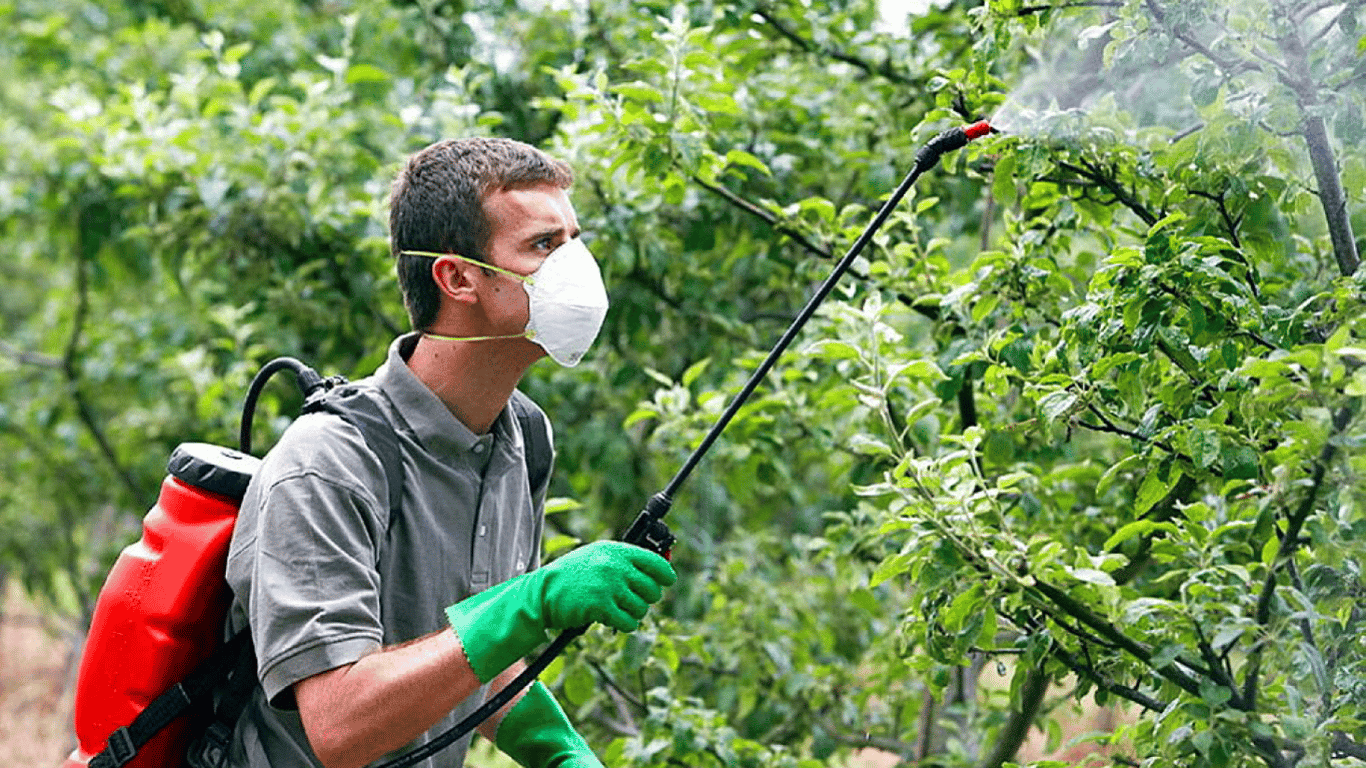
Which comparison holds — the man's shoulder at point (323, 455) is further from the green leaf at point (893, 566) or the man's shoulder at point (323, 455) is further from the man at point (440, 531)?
the green leaf at point (893, 566)

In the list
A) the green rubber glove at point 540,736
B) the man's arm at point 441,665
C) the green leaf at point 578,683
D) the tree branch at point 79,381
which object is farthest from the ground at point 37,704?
the man's arm at point 441,665

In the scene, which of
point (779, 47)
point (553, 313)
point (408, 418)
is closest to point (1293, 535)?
point (553, 313)

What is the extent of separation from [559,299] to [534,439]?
13.4 inches

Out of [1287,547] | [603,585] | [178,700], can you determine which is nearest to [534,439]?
[603,585]

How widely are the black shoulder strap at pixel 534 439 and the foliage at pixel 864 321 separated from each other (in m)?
0.51

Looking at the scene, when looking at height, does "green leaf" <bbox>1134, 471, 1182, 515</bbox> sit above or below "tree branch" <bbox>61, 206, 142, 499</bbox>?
above

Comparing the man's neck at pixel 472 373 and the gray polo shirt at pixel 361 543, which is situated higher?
the man's neck at pixel 472 373

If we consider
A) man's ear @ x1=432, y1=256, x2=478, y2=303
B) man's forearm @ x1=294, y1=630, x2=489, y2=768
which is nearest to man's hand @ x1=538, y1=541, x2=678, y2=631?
man's forearm @ x1=294, y1=630, x2=489, y2=768

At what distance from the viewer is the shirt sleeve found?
2.04 m

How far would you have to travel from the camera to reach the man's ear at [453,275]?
2.35 m

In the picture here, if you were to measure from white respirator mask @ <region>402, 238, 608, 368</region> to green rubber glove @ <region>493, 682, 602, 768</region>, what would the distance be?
605 mm

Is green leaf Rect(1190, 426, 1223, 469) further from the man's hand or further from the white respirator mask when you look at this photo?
the white respirator mask

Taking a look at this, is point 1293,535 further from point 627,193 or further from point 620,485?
point 620,485

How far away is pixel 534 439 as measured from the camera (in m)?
2.61
